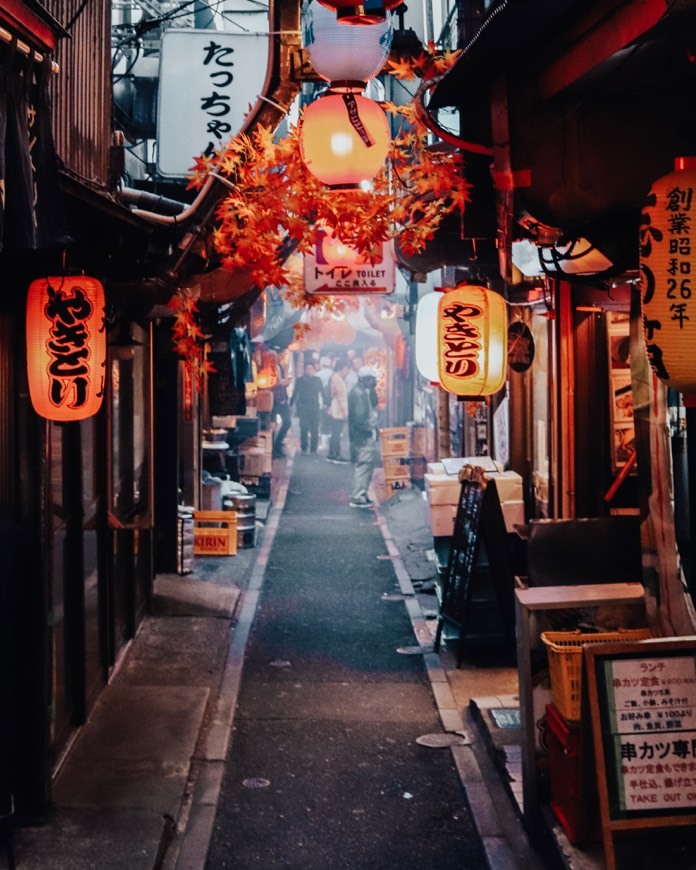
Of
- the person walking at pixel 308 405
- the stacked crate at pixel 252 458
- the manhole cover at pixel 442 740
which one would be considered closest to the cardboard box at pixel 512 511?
the manhole cover at pixel 442 740

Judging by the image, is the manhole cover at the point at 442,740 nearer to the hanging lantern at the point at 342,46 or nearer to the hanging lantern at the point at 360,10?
the hanging lantern at the point at 342,46

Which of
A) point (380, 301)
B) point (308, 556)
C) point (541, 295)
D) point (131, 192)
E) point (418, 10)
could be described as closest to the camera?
A: point (541, 295)

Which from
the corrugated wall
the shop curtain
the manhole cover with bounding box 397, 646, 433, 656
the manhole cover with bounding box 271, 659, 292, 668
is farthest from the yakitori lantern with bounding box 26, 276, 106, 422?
the manhole cover with bounding box 397, 646, 433, 656

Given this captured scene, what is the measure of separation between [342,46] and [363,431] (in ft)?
67.9

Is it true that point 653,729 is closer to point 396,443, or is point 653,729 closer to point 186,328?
point 186,328

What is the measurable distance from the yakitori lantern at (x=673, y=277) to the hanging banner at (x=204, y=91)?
8.82m

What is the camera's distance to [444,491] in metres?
13.4

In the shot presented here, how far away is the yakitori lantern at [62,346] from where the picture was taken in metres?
7.50

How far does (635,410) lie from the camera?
7602 mm

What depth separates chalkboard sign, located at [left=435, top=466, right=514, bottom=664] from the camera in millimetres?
11844

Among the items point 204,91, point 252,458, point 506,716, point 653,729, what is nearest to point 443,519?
point 506,716

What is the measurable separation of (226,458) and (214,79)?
12840 mm

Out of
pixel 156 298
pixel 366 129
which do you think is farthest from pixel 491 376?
pixel 156 298

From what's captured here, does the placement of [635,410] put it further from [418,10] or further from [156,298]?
[418,10]
